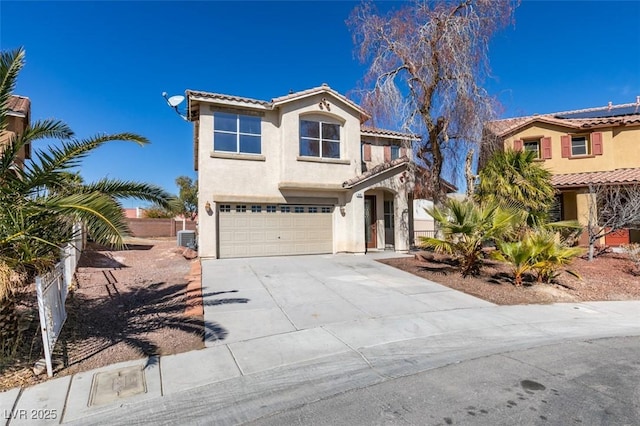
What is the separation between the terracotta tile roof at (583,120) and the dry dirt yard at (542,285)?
6.65m

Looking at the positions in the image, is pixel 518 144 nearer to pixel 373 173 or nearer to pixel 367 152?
pixel 367 152

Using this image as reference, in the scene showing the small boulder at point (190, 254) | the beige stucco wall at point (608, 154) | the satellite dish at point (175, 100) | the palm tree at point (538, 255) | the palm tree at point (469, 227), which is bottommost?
the small boulder at point (190, 254)

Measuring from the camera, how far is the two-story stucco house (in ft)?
46.9

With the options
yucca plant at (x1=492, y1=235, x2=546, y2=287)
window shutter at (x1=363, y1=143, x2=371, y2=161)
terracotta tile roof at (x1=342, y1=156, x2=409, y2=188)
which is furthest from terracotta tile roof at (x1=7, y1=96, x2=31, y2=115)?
yucca plant at (x1=492, y1=235, x2=546, y2=287)

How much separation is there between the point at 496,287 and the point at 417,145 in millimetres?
7770

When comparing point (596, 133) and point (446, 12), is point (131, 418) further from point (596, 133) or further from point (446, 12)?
point (596, 133)

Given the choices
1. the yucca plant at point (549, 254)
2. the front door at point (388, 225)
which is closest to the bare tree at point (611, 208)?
the yucca plant at point (549, 254)

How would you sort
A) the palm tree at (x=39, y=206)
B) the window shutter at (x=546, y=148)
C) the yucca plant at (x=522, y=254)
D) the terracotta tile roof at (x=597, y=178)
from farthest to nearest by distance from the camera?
the window shutter at (x=546, y=148)
the terracotta tile roof at (x=597, y=178)
the yucca plant at (x=522, y=254)
the palm tree at (x=39, y=206)

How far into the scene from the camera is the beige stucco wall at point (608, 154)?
18.1m

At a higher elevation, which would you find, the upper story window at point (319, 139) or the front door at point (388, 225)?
the upper story window at point (319, 139)

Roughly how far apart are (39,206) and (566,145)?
74.9ft

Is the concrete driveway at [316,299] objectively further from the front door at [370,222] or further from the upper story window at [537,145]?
the upper story window at [537,145]

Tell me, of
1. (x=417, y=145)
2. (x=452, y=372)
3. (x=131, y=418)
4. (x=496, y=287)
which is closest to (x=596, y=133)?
(x=417, y=145)

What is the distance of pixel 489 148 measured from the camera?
1538cm
